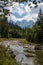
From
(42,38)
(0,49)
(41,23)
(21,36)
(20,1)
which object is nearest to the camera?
(20,1)

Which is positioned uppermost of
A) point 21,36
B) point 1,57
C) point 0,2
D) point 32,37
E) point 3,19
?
point 0,2

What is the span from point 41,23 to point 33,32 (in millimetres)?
5598

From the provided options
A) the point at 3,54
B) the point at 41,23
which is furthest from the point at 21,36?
the point at 3,54

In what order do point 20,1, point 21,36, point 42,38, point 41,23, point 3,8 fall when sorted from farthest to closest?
point 21,36 → point 41,23 → point 42,38 → point 3,8 → point 20,1

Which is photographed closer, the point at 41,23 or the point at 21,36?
the point at 41,23

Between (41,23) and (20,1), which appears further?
(41,23)

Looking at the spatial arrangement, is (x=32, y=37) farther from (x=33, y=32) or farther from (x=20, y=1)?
(x=20, y=1)

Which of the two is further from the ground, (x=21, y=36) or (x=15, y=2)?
(x=15, y=2)

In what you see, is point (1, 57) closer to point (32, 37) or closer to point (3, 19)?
point (3, 19)

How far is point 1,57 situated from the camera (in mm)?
9102

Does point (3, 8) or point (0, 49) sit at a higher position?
point (3, 8)

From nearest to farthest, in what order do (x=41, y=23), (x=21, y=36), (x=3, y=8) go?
(x=3, y=8)
(x=41, y=23)
(x=21, y=36)

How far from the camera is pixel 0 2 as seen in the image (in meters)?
5.60

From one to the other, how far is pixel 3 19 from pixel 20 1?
0.92 m
